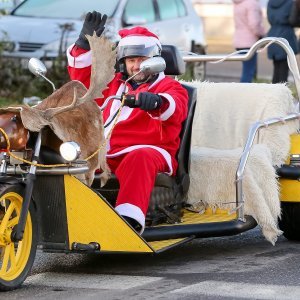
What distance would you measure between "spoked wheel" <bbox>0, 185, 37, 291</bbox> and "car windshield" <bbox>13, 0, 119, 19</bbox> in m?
8.97

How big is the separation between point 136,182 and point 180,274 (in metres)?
0.59

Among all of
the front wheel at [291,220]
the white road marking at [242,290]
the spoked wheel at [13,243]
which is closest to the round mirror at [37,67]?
the spoked wheel at [13,243]

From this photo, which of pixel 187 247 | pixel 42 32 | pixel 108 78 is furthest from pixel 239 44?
pixel 108 78

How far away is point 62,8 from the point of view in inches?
621

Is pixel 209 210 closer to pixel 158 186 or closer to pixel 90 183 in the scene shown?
pixel 158 186

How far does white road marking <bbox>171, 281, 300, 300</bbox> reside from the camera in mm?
6516

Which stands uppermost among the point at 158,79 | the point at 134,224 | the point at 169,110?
the point at 158,79

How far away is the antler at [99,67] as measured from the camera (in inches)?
272

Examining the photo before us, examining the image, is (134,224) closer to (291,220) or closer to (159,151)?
(159,151)

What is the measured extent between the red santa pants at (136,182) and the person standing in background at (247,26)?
8.75 meters

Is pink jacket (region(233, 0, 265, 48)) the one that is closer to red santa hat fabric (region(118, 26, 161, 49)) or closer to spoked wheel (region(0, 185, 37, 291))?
red santa hat fabric (region(118, 26, 161, 49))

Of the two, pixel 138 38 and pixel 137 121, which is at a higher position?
pixel 138 38

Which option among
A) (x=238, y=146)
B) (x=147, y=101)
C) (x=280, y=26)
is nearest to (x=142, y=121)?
(x=147, y=101)

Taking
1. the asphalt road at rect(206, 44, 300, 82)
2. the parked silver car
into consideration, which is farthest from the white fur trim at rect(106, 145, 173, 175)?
the asphalt road at rect(206, 44, 300, 82)
